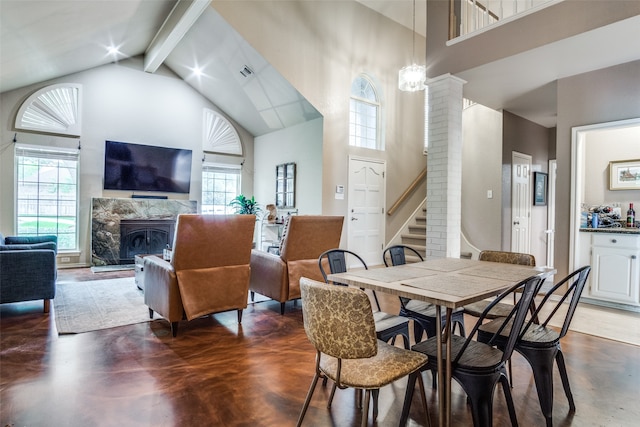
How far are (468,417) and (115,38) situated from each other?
22.6ft

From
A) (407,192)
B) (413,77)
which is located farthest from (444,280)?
(407,192)

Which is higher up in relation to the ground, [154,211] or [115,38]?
[115,38]

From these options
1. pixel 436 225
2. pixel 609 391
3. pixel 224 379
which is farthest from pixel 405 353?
pixel 436 225

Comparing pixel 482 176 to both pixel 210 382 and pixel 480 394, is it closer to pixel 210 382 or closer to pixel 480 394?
pixel 480 394

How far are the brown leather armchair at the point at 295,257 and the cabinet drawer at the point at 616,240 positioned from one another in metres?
3.02

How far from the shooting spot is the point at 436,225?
478cm

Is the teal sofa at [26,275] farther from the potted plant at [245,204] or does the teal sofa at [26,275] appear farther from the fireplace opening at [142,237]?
the potted plant at [245,204]

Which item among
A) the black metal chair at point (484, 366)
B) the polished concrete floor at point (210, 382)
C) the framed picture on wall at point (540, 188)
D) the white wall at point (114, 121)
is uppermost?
the white wall at point (114, 121)

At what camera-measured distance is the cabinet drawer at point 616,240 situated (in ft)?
12.9

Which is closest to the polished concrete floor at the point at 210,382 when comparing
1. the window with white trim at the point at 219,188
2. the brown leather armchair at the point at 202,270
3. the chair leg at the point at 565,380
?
the chair leg at the point at 565,380

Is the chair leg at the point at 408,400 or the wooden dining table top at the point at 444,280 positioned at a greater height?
the wooden dining table top at the point at 444,280

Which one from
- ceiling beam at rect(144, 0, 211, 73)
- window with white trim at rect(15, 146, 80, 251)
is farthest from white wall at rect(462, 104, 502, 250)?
window with white trim at rect(15, 146, 80, 251)

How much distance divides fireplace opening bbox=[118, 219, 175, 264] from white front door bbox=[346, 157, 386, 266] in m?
3.62

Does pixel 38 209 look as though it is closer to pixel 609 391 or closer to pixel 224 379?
pixel 224 379
